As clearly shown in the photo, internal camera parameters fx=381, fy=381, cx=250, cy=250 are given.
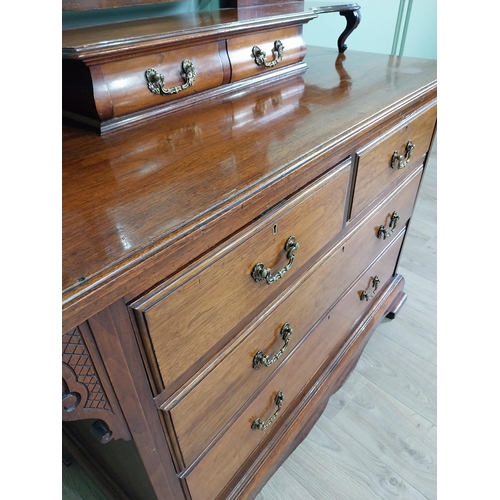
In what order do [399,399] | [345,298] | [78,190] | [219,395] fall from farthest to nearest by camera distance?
[399,399], [345,298], [219,395], [78,190]

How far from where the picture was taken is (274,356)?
68cm

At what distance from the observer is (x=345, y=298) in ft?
3.10

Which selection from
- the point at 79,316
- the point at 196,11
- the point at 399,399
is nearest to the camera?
the point at 79,316

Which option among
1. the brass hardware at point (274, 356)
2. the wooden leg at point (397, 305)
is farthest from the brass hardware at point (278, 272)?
the wooden leg at point (397, 305)

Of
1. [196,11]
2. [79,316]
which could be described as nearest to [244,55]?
[196,11]

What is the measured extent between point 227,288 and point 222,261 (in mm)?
48

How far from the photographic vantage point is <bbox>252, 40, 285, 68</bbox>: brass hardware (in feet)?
2.41

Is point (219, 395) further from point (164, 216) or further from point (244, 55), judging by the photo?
point (244, 55)

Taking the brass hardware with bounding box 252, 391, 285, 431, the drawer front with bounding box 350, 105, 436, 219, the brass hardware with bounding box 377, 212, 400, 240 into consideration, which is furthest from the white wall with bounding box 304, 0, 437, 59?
the brass hardware with bounding box 252, 391, 285, 431

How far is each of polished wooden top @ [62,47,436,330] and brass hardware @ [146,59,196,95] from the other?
0.04m

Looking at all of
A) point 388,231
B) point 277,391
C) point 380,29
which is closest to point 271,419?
point 277,391

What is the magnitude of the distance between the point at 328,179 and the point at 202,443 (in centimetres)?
47

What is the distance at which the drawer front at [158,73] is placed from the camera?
1.82ft

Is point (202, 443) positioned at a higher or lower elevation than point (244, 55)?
lower
